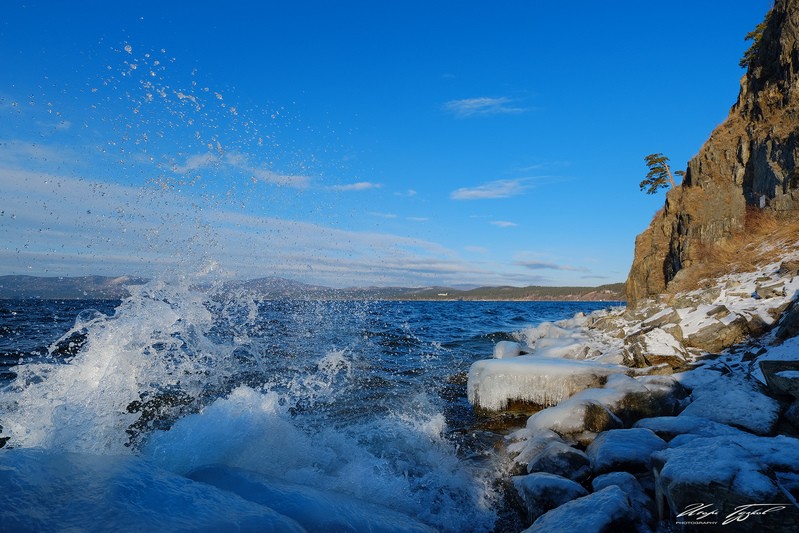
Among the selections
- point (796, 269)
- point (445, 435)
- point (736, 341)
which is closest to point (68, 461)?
point (445, 435)

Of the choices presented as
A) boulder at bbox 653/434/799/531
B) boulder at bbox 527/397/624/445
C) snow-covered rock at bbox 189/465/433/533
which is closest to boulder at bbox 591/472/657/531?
boulder at bbox 653/434/799/531

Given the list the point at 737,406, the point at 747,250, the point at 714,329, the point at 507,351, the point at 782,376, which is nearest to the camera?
the point at 782,376

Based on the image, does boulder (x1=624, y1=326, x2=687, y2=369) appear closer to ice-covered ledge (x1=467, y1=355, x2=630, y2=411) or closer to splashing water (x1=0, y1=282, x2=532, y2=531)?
ice-covered ledge (x1=467, y1=355, x2=630, y2=411)

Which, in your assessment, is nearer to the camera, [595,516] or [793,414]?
[595,516]

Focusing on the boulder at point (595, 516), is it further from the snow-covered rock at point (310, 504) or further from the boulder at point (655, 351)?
the boulder at point (655, 351)

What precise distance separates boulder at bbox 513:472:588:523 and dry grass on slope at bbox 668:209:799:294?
35.2 feet

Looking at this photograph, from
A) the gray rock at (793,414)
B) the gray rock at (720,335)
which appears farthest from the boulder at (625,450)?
the gray rock at (720,335)

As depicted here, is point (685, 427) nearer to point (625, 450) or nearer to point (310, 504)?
point (625, 450)

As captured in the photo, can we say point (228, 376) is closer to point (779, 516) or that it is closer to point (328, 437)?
point (328, 437)

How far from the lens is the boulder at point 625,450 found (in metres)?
4.99

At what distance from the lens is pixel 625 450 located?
514cm

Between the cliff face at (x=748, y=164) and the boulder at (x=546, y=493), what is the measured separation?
14251mm

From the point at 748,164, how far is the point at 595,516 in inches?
777

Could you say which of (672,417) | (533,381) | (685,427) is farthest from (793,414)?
(533,381)
